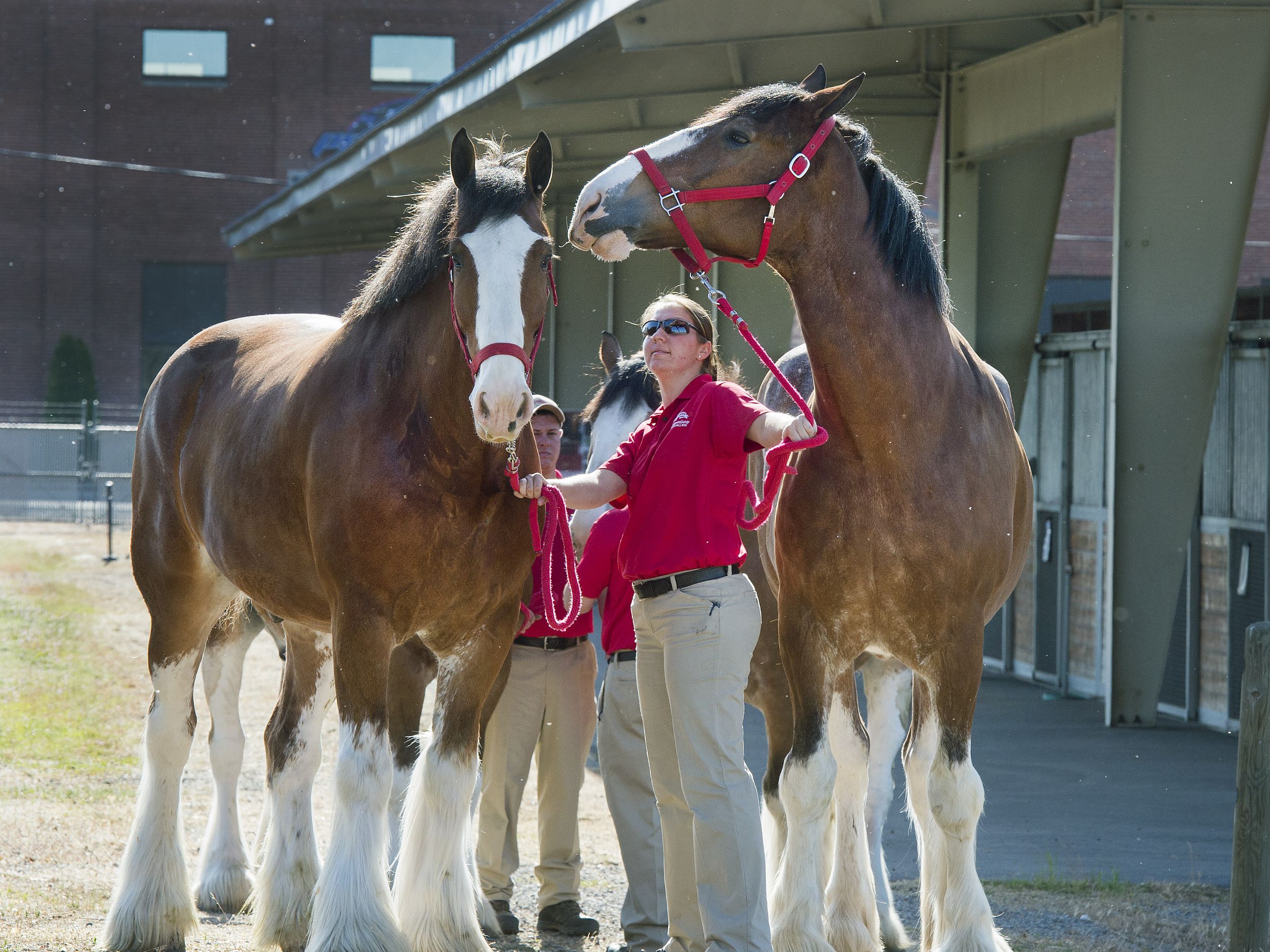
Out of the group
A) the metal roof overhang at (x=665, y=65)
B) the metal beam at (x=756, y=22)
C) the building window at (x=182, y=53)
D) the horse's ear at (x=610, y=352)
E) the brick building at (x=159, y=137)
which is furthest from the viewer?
the building window at (x=182, y=53)

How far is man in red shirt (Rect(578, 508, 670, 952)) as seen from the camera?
486 centimetres

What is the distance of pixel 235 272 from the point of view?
105 ft

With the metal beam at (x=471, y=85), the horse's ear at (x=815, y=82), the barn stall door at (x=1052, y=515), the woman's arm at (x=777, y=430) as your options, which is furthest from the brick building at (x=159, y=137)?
the woman's arm at (x=777, y=430)

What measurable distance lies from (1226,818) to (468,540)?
14.9 ft

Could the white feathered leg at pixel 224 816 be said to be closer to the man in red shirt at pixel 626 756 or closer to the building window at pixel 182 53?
the man in red shirt at pixel 626 756

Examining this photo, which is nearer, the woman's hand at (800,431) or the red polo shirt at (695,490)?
the woman's hand at (800,431)

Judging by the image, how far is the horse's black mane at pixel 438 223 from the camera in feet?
13.4

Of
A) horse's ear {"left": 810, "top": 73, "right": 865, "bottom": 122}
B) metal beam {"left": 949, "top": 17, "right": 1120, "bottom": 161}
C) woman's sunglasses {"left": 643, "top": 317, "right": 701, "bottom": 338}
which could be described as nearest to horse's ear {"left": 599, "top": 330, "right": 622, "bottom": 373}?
woman's sunglasses {"left": 643, "top": 317, "right": 701, "bottom": 338}

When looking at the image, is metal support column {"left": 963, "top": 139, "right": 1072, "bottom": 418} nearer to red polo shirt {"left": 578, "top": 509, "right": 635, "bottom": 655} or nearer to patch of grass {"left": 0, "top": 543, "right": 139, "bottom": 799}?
red polo shirt {"left": 578, "top": 509, "right": 635, "bottom": 655}

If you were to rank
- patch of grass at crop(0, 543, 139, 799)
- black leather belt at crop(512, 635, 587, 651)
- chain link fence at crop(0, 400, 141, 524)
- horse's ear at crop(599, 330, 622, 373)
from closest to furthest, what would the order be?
black leather belt at crop(512, 635, 587, 651), horse's ear at crop(599, 330, 622, 373), patch of grass at crop(0, 543, 139, 799), chain link fence at crop(0, 400, 141, 524)

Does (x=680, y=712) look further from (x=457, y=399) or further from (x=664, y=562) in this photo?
(x=457, y=399)

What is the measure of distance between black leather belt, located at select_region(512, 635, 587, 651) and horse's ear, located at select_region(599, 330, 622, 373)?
Answer: 1.12m

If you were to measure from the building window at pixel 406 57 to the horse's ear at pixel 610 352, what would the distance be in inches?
1106

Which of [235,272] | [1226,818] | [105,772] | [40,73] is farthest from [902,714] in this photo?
[40,73]
